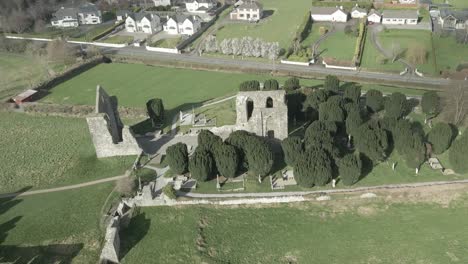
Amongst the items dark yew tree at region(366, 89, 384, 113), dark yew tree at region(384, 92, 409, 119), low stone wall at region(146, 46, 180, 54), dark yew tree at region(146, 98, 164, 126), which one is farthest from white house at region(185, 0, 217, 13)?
dark yew tree at region(384, 92, 409, 119)

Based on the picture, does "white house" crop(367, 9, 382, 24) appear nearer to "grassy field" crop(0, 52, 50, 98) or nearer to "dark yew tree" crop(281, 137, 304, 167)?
"dark yew tree" crop(281, 137, 304, 167)

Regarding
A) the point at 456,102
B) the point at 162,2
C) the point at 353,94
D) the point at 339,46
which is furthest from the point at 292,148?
the point at 162,2

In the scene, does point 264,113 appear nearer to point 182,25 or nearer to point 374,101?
point 374,101

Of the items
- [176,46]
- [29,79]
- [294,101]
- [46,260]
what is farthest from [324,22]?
[46,260]

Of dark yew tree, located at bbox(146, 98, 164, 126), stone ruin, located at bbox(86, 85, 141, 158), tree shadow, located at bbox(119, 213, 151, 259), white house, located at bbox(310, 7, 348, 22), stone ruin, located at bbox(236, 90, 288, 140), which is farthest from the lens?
white house, located at bbox(310, 7, 348, 22)

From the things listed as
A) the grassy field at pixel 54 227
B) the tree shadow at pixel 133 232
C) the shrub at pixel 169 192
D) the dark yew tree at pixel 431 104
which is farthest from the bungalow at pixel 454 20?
the grassy field at pixel 54 227

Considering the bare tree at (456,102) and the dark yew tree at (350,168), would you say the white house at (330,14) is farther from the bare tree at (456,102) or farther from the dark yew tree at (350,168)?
the dark yew tree at (350,168)

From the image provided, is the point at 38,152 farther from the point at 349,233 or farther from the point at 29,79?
the point at 349,233

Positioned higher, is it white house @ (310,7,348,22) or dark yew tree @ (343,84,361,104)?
white house @ (310,7,348,22)
